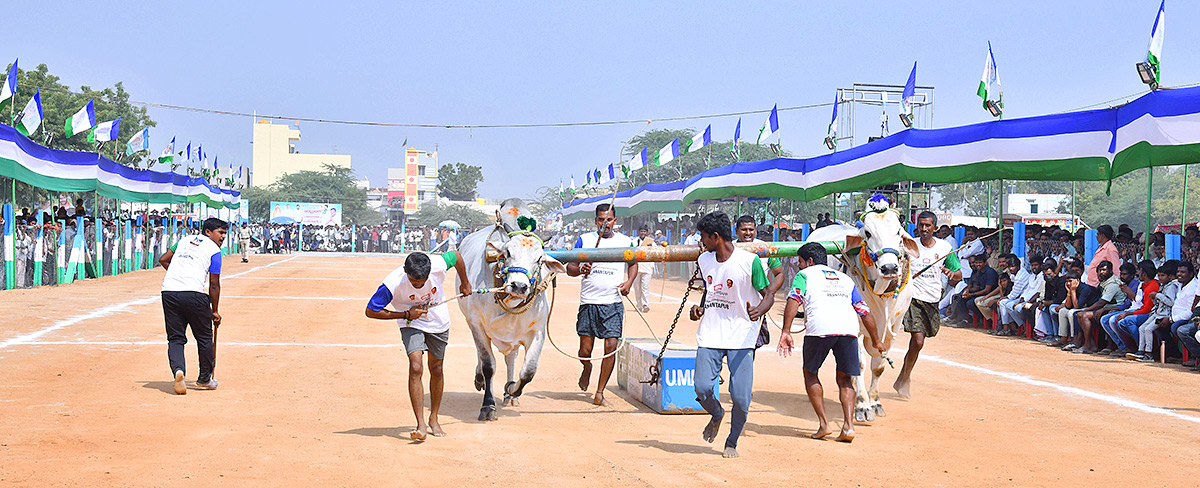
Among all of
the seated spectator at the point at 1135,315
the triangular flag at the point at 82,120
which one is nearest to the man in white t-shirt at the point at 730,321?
the seated spectator at the point at 1135,315

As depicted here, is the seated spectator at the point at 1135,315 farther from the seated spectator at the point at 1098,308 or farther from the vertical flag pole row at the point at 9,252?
the vertical flag pole row at the point at 9,252

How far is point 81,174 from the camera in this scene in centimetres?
2545

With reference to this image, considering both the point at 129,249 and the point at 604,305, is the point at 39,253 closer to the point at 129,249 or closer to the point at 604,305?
the point at 129,249

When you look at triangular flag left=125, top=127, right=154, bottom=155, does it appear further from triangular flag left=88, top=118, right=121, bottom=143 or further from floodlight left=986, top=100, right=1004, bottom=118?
floodlight left=986, top=100, right=1004, bottom=118

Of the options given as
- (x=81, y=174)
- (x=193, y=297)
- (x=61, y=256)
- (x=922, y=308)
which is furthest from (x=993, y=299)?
(x=81, y=174)

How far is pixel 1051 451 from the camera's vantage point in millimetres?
7469

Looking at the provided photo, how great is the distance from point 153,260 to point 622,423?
107ft

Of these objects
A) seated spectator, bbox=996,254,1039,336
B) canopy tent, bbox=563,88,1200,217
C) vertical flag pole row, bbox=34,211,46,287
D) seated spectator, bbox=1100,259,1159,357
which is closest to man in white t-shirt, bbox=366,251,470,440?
canopy tent, bbox=563,88,1200,217

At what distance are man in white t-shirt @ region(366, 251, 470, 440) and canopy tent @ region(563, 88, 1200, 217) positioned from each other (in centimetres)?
988

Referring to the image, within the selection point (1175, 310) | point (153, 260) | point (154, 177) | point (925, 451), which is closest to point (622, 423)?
point (925, 451)

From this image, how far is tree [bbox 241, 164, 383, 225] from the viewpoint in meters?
81.9

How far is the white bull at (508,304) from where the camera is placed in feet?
27.7

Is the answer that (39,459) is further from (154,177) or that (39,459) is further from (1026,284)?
(154,177)

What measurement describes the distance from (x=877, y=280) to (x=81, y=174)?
23.1 m
